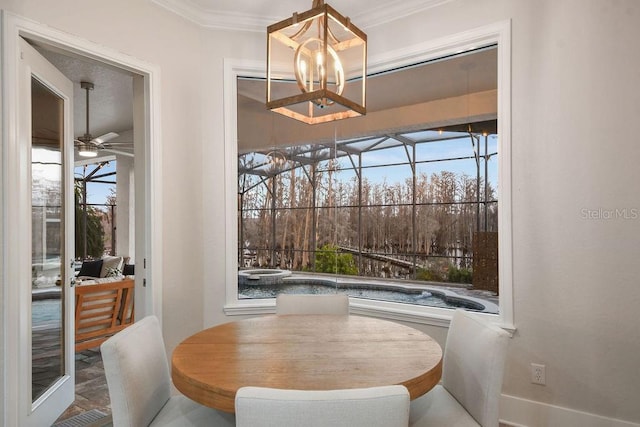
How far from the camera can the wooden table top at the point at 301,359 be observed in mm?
1292

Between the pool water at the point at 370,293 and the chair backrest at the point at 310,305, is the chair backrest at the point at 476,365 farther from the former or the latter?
the pool water at the point at 370,293

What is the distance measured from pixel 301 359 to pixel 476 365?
694 millimetres

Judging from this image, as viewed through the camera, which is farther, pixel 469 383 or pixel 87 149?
pixel 87 149

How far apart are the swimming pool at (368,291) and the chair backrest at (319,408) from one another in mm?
1965

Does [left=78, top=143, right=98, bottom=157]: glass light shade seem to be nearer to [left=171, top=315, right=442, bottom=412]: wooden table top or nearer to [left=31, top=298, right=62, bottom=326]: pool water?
[left=31, top=298, right=62, bottom=326]: pool water

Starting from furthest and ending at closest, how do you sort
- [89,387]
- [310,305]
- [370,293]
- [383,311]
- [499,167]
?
[370,293]
[89,387]
[383,311]
[499,167]
[310,305]

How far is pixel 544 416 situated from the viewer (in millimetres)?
2355

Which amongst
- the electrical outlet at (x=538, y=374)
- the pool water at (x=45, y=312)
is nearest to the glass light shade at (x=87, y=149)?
the pool water at (x=45, y=312)

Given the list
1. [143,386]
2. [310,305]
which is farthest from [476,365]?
[143,386]

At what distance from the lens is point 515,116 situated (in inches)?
98.1

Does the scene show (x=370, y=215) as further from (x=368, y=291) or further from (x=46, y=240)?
(x=46, y=240)

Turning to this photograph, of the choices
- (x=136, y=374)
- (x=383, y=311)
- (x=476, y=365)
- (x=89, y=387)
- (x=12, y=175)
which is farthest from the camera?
(x=89, y=387)

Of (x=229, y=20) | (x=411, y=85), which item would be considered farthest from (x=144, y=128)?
(x=411, y=85)

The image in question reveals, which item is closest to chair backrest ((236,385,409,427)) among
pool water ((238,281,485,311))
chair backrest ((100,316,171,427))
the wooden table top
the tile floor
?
the wooden table top
